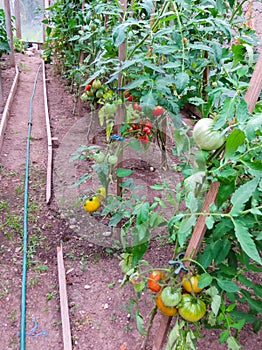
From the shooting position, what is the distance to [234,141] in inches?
28.7

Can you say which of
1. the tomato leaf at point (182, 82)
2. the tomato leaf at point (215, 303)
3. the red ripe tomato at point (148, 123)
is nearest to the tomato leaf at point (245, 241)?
the tomato leaf at point (215, 303)

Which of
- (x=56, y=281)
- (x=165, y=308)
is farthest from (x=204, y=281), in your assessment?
(x=56, y=281)

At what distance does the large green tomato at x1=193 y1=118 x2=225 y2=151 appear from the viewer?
780 millimetres

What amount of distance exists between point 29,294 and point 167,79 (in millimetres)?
1263

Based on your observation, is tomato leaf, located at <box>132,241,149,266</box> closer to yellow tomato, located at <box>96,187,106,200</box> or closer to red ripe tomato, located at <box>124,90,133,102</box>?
yellow tomato, located at <box>96,187,106,200</box>

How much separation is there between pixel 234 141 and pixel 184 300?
1.58 ft

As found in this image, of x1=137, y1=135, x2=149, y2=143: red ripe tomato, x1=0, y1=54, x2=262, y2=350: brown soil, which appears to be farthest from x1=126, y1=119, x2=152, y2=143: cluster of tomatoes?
x1=0, y1=54, x2=262, y2=350: brown soil

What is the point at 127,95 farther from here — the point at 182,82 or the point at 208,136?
the point at 208,136

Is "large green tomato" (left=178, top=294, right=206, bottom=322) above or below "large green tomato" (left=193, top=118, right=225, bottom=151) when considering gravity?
below

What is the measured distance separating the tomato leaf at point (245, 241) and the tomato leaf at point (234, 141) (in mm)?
159

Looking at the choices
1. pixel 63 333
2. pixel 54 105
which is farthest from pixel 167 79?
pixel 54 105

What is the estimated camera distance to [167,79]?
1.39 m

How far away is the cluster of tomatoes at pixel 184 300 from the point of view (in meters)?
0.92

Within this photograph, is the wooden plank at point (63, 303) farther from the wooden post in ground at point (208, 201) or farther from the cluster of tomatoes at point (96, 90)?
the cluster of tomatoes at point (96, 90)
